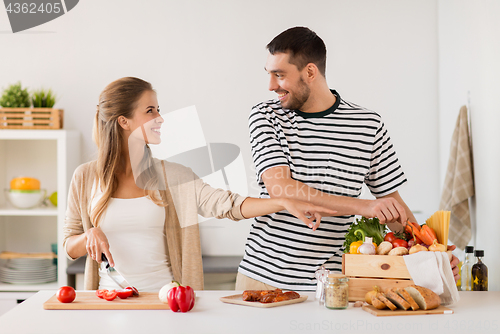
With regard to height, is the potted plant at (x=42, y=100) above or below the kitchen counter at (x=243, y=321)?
above

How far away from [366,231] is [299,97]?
0.46 m

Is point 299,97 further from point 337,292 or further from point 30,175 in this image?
point 30,175

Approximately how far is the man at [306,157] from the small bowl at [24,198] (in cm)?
148

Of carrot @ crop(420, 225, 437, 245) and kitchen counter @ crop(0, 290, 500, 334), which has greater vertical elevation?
carrot @ crop(420, 225, 437, 245)

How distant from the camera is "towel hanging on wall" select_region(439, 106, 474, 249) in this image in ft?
6.91

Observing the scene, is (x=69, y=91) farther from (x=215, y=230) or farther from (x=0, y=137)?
(x=215, y=230)

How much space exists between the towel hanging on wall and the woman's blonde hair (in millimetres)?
1301

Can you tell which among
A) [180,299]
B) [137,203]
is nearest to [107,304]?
[180,299]

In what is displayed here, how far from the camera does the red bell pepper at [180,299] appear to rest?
116cm

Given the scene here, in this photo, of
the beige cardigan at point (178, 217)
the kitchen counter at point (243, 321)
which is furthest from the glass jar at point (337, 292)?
the beige cardigan at point (178, 217)

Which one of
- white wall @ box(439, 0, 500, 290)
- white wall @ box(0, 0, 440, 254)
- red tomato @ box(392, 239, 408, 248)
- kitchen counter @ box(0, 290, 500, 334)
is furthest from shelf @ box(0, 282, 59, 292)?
white wall @ box(439, 0, 500, 290)

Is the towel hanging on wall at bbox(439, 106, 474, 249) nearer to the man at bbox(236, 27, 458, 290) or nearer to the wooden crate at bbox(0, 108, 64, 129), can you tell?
the man at bbox(236, 27, 458, 290)

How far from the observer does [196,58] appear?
106 inches

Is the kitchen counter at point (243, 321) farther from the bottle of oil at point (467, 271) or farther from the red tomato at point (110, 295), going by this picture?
the bottle of oil at point (467, 271)
